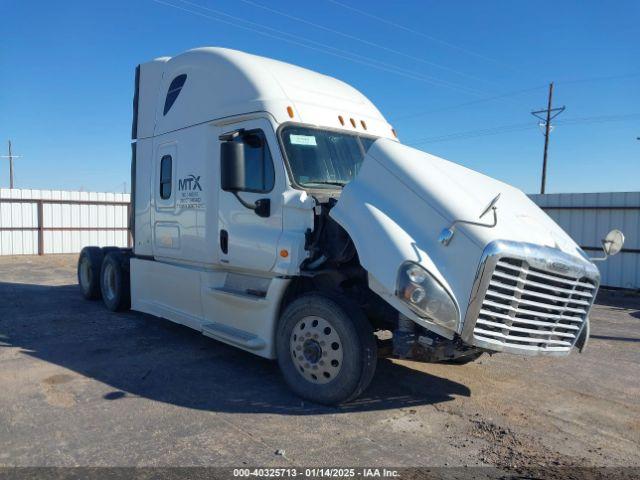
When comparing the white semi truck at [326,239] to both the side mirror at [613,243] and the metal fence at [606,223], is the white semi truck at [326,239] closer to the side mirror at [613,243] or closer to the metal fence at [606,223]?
the side mirror at [613,243]

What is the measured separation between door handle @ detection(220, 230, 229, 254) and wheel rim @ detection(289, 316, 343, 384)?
163 cm

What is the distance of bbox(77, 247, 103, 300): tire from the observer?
32.7 ft

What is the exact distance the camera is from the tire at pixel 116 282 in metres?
9.03

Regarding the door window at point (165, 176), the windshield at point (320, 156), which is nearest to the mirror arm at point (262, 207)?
the windshield at point (320, 156)

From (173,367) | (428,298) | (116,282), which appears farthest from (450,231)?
(116,282)

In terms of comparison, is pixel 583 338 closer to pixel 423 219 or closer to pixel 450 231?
pixel 450 231

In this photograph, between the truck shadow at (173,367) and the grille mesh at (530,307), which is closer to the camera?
the grille mesh at (530,307)

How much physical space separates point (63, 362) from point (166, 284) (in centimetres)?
164

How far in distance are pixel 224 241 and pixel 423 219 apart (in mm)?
2710

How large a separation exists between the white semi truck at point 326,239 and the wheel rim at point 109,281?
5.68 feet

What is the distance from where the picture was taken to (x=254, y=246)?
5727mm

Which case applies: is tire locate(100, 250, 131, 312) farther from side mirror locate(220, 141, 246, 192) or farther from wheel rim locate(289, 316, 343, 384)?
wheel rim locate(289, 316, 343, 384)

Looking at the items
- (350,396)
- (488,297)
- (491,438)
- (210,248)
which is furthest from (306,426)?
(210,248)

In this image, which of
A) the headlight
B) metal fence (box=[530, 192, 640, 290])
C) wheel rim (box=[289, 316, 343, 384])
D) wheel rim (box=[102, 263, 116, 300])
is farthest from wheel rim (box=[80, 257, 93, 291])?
metal fence (box=[530, 192, 640, 290])
